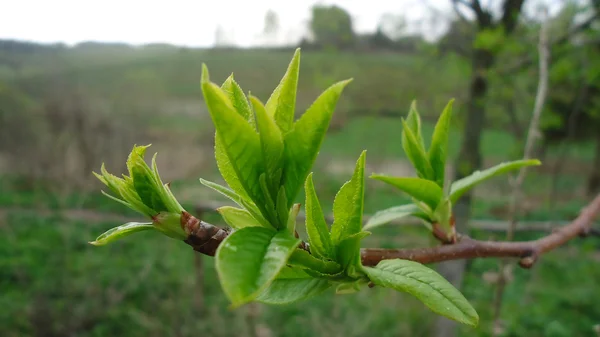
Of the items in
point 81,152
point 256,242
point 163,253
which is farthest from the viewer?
point 81,152

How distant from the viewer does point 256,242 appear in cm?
36

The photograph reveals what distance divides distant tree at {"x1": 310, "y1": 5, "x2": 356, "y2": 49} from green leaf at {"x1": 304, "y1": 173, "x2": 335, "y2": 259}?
124 inches

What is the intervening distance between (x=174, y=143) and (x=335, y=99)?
826 cm

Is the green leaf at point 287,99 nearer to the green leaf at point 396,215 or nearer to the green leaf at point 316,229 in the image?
the green leaf at point 316,229

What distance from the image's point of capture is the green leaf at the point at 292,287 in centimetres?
44

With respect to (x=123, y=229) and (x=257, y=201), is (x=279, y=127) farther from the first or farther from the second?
(x=123, y=229)

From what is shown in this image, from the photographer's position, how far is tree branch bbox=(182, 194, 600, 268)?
43 cm

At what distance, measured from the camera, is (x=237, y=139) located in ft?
1.22

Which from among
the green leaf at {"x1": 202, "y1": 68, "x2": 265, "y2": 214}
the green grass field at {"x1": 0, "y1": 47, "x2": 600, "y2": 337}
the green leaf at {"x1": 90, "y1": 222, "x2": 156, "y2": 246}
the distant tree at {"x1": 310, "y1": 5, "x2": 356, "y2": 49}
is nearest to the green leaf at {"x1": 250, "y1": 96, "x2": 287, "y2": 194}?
the green leaf at {"x1": 202, "y1": 68, "x2": 265, "y2": 214}

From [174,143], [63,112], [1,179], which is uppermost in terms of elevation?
[63,112]

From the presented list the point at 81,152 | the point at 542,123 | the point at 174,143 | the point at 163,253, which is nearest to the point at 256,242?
the point at 542,123

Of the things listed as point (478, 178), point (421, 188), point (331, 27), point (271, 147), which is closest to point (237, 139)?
point (271, 147)

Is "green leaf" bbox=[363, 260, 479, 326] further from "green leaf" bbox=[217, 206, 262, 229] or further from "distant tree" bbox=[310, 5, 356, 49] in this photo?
"distant tree" bbox=[310, 5, 356, 49]

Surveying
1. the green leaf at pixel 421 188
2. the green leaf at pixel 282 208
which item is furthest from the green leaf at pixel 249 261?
the green leaf at pixel 421 188
